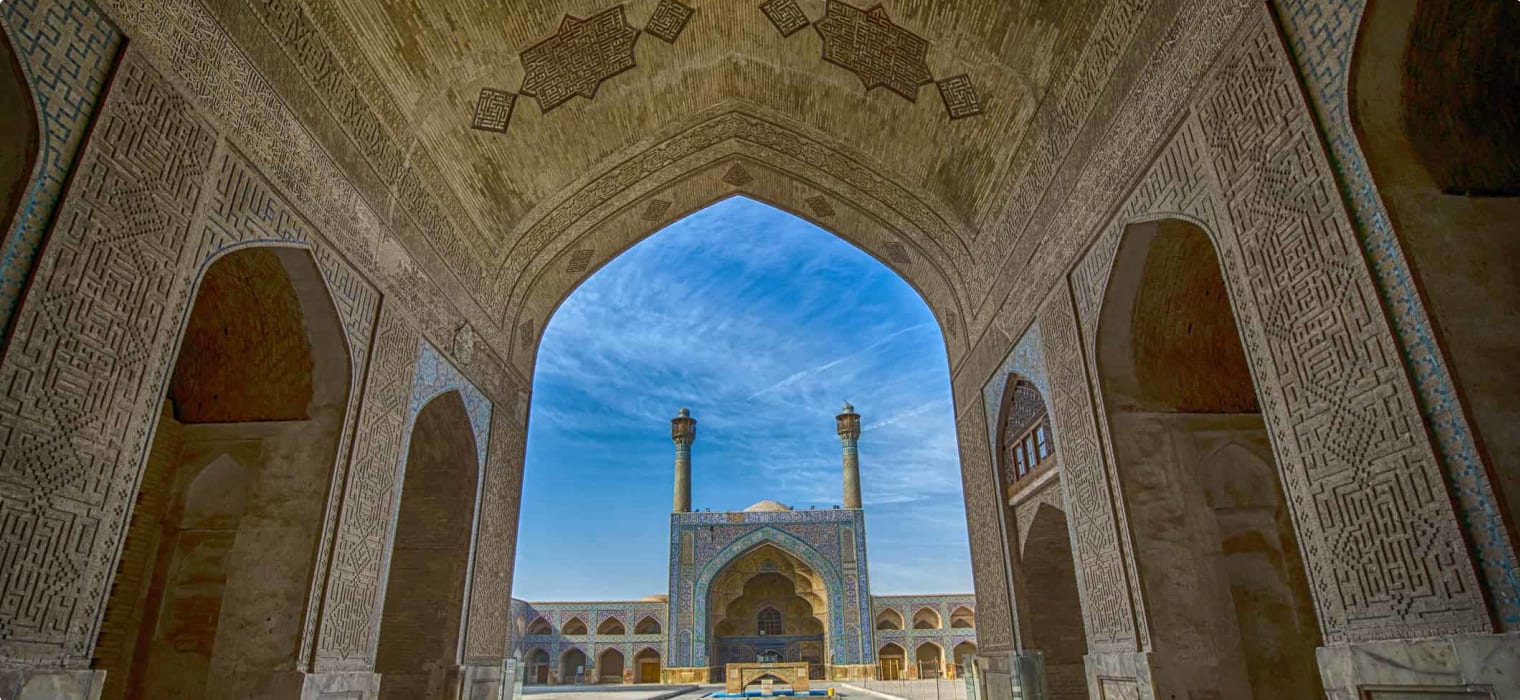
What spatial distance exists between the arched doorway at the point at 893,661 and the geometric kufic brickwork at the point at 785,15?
20851 mm

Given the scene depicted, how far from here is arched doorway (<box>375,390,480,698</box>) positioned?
6.31 meters

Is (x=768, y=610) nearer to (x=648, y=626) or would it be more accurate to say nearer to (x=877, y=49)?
(x=648, y=626)

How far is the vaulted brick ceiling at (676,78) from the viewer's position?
17.9 ft

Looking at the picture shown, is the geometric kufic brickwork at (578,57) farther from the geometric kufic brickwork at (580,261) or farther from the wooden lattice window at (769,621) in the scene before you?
the wooden lattice window at (769,621)

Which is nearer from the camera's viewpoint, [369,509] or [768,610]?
[369,509]

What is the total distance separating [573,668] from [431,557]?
20003 millimetres

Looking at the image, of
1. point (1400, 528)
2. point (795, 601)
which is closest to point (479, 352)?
point (1400, 528)

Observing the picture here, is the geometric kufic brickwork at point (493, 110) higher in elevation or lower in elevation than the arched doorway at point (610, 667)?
higher

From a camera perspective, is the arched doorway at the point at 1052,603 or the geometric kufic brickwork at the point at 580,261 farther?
the geometric kufic brickwork at the point at 580,261

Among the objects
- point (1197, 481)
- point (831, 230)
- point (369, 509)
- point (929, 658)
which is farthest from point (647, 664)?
point (1197, 481)

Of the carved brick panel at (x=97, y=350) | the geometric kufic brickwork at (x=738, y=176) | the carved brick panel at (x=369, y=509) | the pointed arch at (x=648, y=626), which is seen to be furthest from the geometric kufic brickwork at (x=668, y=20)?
the pointed arch at (x=648, y=626)

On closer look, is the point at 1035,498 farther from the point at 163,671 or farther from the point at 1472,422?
the point at 163,671

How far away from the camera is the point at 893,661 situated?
79.1 feet

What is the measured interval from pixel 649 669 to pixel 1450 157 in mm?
24770
